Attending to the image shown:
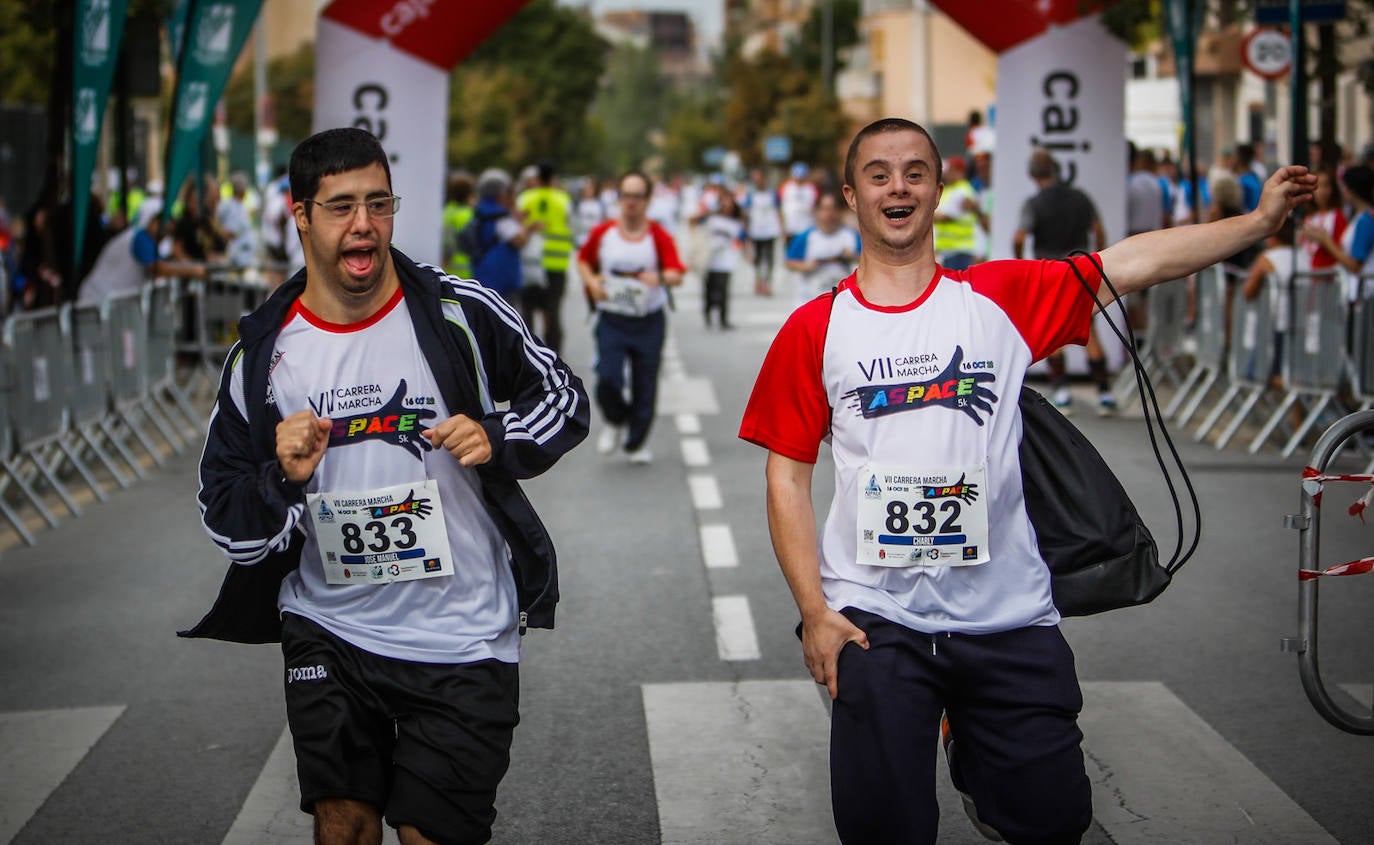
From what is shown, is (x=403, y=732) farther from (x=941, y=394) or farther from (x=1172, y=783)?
(x=1172, y=783)

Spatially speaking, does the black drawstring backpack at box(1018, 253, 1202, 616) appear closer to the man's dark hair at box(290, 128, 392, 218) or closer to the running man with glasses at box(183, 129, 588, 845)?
the running man with glasses at box(183, 129, 588, 845)

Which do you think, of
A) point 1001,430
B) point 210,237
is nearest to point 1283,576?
point 1001,430

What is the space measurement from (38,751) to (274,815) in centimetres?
122

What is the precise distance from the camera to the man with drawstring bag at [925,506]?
4.02 m

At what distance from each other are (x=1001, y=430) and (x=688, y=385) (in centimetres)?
1357

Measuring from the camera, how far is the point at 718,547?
9.84m

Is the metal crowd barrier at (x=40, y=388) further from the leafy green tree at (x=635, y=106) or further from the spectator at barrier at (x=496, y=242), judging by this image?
the leafy green tree at (x=635, y=106)

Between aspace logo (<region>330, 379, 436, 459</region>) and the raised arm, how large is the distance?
5.09ft

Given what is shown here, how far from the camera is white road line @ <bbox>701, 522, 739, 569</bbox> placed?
30.9 ft

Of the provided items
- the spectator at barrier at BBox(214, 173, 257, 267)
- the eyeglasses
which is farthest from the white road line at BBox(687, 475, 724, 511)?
the spectator at barrier at BBox(214, 173, 257, 267)

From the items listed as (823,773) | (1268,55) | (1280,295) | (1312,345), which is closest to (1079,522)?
(823,773)

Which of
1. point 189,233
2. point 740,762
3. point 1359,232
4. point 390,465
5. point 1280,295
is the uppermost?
point 189,233

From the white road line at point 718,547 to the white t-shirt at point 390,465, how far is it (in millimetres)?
5214

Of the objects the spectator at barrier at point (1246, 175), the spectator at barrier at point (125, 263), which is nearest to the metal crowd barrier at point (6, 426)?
the spectator at barrier at point (125, 263)
